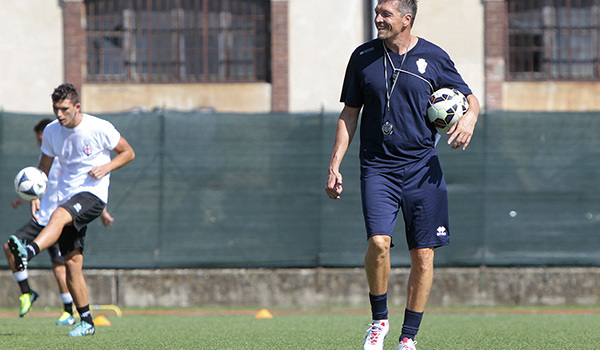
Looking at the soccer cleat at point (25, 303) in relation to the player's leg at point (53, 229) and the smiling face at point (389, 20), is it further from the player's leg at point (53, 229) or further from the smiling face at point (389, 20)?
the smiling face at point (389, 20)

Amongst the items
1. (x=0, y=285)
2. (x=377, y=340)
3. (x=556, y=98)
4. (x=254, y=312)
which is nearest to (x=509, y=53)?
(x=556, y=98)

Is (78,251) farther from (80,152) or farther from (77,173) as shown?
(80,152)

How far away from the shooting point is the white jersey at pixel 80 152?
7898mm

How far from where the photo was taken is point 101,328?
28.9 feet

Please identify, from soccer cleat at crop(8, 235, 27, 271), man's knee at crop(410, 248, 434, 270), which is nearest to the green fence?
soccer cleat at crop(8, 235, 27, 271)

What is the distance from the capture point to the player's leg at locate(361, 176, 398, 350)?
5.69 metres

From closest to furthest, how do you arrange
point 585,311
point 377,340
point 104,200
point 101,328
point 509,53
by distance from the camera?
1. point 377,340
2. point 104,200
3. point 101,328
4. point 585,311
5. point 509,53

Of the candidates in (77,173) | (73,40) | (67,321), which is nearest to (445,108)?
(77,173)

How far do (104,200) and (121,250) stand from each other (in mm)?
4059

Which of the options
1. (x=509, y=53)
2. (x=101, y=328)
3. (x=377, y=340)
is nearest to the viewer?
(x=377, y=340)

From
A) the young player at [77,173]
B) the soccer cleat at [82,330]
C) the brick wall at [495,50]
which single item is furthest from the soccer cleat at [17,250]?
the brick wall at [495,50]

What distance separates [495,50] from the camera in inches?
749

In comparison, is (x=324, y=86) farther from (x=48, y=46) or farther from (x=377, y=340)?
(x=377, y=340)

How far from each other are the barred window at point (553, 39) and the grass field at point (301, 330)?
29.0 ft
